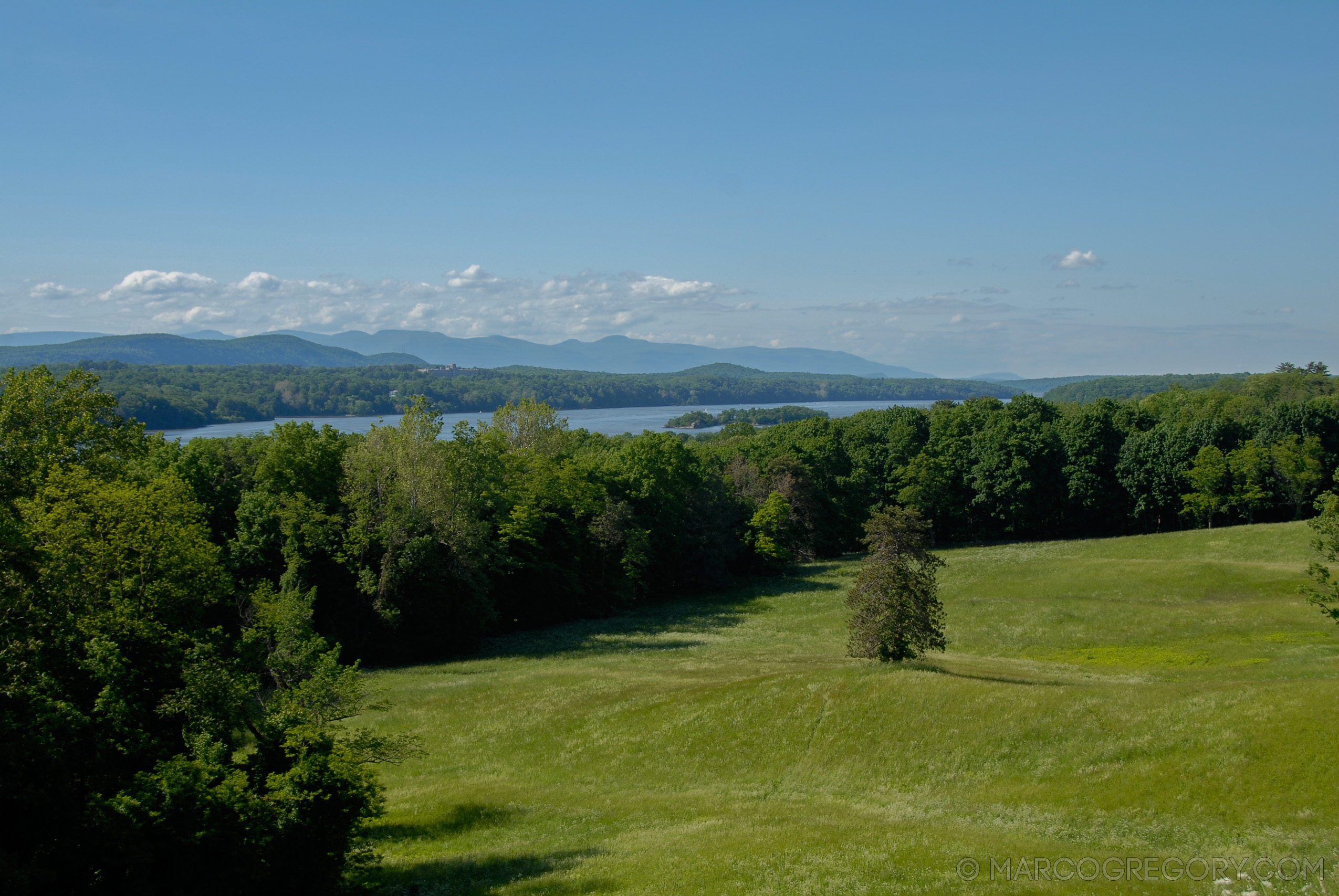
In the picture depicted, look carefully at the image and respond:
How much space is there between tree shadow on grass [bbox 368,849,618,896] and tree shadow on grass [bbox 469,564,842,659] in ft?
97.0

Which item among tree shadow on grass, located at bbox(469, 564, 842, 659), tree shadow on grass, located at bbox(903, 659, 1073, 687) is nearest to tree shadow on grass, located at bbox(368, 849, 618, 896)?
tree shadow on grass, located at bbox(903, 659, 1073, 687)

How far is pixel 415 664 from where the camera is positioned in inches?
1951

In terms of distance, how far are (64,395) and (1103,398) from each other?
11075cm

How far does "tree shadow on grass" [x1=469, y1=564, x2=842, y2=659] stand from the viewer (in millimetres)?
52125

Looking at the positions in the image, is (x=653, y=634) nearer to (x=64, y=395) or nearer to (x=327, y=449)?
(x=327, y=449)

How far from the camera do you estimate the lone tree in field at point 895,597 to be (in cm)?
3056

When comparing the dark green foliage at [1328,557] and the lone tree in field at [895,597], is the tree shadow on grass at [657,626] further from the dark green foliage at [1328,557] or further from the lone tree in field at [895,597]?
the dark green foliage at [1328,557]

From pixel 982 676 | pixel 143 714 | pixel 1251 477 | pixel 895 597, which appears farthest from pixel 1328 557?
pixel 1251 477

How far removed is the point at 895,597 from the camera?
30.6 meters

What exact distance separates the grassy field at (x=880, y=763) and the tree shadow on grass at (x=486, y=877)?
9 centimetres

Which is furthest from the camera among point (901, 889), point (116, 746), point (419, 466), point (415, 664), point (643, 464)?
point (643, 464)

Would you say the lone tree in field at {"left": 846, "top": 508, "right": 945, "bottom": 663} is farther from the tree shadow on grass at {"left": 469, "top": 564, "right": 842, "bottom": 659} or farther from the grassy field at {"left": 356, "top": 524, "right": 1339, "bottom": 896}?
the tree shadow on grass at {"left": 469, "top": 564, "right": 842, "bottom": 659}

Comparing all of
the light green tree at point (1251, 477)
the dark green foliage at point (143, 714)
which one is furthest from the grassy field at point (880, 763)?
the light green tree at point (1251, 477)

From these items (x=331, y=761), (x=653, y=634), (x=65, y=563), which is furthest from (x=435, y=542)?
(x=331, y=761)
